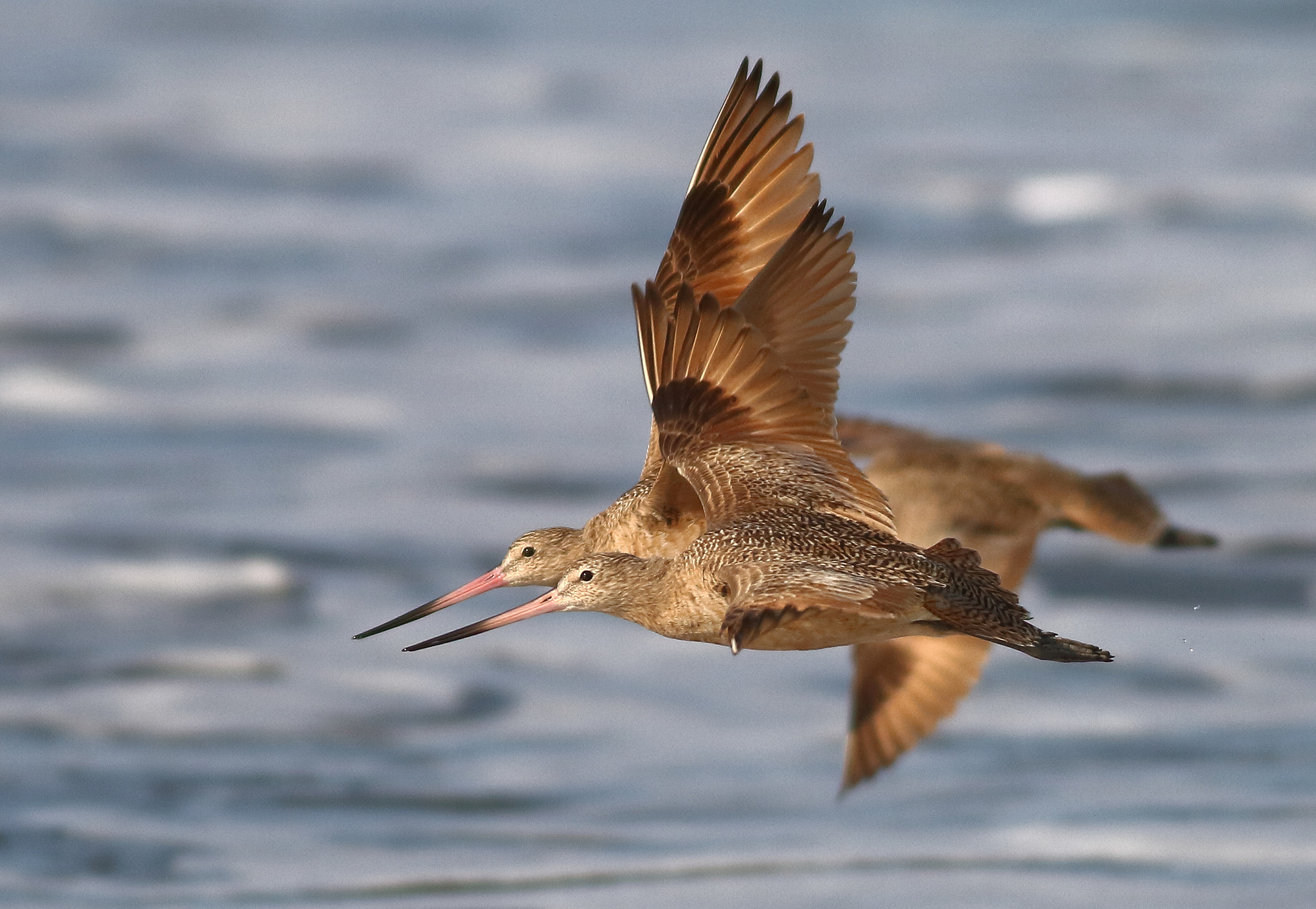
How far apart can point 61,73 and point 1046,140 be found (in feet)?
31.8

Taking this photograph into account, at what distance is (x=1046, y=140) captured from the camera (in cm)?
1962

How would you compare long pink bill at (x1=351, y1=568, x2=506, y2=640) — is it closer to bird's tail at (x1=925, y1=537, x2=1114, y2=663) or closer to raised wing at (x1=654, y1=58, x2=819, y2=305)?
raised wing at (x1=654, y1=58, x2=819, y2=305)

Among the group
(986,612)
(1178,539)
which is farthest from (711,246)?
(1178,539)

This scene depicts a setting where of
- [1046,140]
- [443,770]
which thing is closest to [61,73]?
[1046,140]

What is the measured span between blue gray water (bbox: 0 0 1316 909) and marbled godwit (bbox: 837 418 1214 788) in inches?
41.5

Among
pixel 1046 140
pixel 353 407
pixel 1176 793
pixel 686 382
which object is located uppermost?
pixel 1046 140

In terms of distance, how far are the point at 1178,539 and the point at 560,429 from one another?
618cm

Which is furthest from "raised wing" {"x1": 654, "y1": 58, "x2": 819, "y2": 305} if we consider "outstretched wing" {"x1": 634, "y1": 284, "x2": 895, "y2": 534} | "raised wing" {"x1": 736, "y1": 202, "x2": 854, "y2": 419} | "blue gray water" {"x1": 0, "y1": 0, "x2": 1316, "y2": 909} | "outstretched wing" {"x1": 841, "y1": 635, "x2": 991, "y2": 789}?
"blue gray water" {"x1": 0, "y1": 0, "x2": 1316, "y2": 909}

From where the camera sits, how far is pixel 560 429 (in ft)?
46.8

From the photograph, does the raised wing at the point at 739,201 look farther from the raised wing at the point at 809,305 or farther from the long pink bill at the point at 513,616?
the long pink bill at the point at 513,616

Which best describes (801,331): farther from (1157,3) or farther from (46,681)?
(1157,3)

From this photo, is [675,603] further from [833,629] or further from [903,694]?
[903,694]

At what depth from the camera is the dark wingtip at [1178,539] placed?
8578mm

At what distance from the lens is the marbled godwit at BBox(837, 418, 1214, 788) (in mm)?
8094
